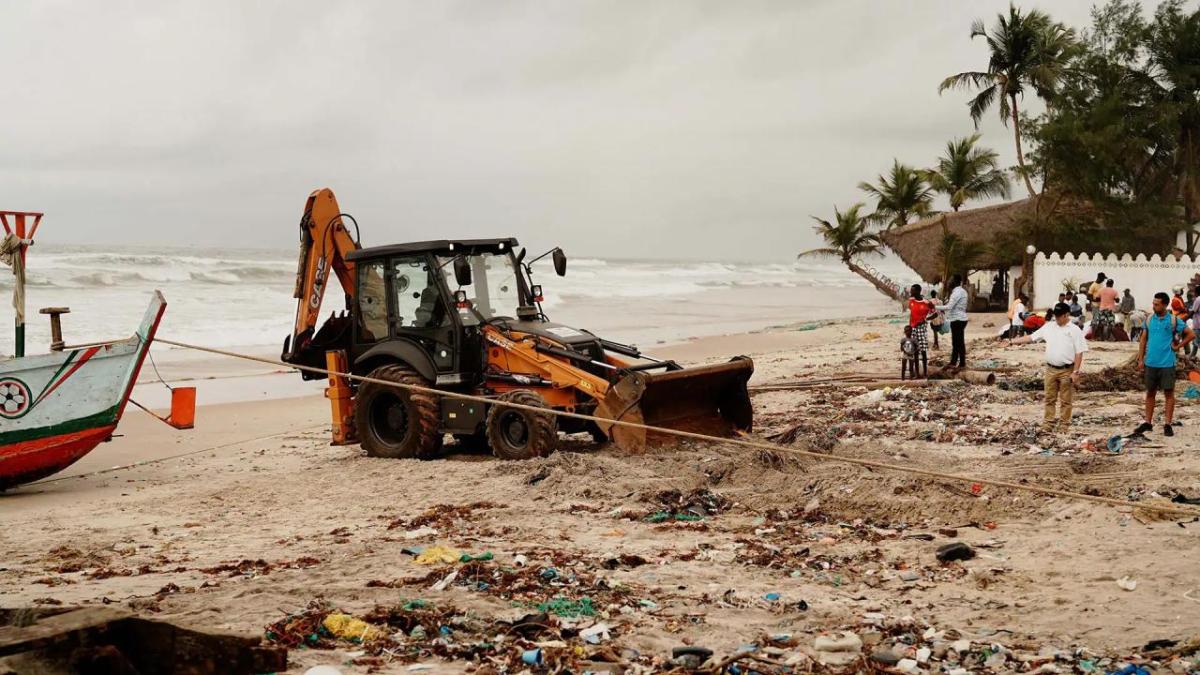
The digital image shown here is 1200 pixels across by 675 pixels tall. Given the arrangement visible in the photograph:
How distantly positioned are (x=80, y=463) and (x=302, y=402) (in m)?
5.40

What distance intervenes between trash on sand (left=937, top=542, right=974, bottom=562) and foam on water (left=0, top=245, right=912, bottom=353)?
21.1m

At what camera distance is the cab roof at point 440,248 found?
10859 millimetres

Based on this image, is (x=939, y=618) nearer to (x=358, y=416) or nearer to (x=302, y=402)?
(x=358, y=416)

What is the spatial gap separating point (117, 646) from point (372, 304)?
295 inches

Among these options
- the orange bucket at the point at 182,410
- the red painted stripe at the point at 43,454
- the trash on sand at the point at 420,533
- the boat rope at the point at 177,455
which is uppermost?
the orange bucket at the point at 182,410

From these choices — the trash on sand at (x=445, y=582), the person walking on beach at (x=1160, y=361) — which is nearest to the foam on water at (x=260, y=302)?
the person walking on beach at (x=1160, y=361)

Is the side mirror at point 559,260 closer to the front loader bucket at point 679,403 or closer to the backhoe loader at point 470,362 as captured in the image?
the backhoe loader at point 470,362

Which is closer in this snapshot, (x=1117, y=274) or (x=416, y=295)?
(x=416, y=295)

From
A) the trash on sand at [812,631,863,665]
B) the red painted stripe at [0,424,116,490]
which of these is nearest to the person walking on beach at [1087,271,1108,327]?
the red painted stripe at [0,424,116,490]

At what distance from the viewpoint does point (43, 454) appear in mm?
10062

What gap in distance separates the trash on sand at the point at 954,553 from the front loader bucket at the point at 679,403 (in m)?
3.64

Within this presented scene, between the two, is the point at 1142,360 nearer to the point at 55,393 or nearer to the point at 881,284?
the point at 55,393

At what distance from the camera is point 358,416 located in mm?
11484

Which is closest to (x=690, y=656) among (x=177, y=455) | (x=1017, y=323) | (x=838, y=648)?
(x=838, y=648)
